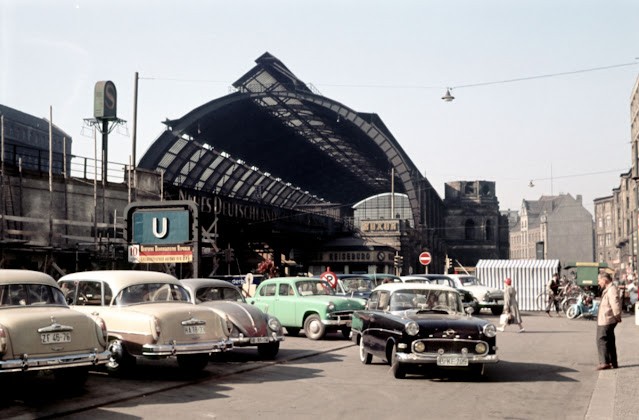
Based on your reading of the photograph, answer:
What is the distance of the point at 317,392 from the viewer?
11422mm

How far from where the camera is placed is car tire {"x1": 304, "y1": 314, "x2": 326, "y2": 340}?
19.7 meters

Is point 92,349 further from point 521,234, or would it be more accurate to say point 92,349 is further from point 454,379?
point 521,234

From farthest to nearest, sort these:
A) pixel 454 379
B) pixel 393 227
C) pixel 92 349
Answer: pixel 393 227, pixel 454 379, pixel 92 349

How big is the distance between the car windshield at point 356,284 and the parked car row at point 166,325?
348 inches

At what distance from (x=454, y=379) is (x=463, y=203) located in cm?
8345

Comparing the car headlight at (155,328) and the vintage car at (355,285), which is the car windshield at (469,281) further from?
the car headlight at (155,328)

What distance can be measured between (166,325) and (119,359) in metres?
1.06

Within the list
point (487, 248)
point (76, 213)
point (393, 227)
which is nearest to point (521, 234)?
point (487, 248)

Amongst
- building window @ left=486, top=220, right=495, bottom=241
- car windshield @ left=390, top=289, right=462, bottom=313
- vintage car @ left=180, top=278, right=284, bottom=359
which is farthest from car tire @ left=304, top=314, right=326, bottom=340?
building window @ left=486, top=220, right=495, bottom=241

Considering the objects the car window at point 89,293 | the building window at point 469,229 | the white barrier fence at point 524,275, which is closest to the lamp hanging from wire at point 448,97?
the white barrier fence at point 524,275

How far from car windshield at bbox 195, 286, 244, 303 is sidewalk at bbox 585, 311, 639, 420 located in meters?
7.22

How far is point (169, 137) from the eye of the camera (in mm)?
50281

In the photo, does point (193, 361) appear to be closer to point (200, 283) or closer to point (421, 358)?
point (200, 283)

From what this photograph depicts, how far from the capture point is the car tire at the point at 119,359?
1261 centimetres
